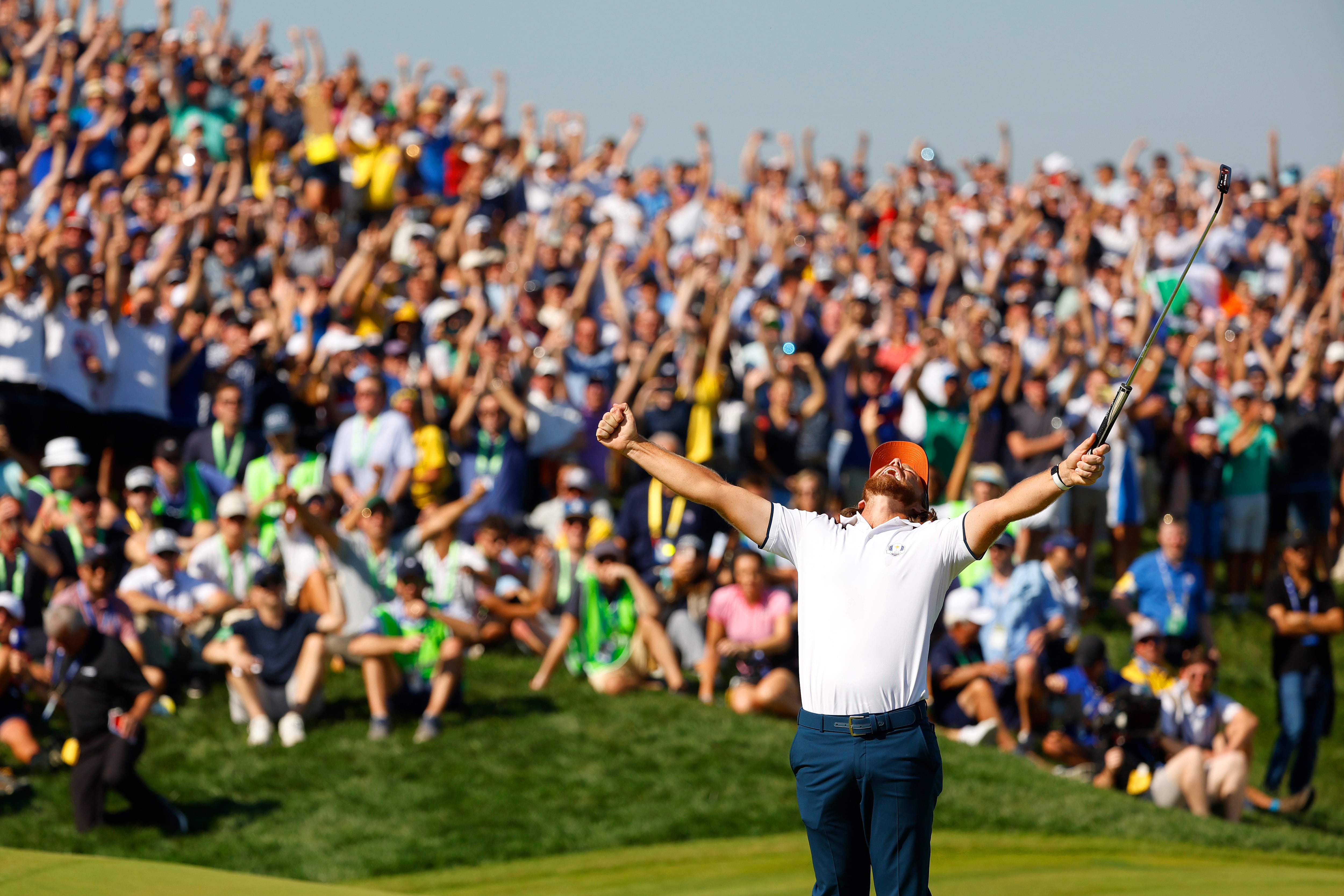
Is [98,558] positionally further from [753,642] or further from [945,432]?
[945,432]

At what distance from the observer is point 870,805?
15.8ft

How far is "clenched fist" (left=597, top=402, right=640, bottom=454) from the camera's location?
4.93 metres

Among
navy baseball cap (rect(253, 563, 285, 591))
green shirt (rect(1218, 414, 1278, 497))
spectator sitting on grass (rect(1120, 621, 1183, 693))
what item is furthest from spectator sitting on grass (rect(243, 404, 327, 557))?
green shirt (rect(1218, 414, 1278, 497))

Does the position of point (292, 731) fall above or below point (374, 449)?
below

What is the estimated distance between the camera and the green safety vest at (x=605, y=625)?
11.7 m

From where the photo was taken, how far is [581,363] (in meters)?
13.2

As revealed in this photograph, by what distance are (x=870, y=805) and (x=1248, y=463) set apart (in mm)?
10609

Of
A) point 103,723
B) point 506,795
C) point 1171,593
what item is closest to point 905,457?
point 506,795

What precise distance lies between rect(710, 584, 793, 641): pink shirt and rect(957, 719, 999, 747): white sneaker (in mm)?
1569

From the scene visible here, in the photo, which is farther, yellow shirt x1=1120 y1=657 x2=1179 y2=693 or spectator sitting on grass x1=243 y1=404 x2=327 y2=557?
spectator sitting on grass x1=243 y1=404 x2=327 y2=557

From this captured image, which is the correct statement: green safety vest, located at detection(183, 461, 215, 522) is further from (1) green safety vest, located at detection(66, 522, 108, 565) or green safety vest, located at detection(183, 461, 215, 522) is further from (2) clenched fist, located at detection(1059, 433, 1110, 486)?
(2) clenched fist, located at detection(1059, 433, 1110, 486)

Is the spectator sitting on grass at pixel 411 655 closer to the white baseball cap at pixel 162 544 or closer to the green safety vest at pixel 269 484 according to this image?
the green safety vest at pixel 269 484

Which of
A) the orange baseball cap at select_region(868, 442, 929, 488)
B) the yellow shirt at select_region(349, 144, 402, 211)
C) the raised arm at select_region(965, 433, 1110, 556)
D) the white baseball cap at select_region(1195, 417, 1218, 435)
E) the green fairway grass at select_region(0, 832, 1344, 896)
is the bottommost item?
the green fairway grass at select_region(0, 832, 1344, 896)

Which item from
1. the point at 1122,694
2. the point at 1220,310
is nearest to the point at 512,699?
the point at 1122,694
